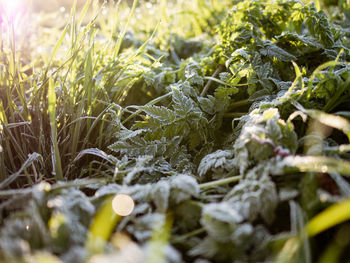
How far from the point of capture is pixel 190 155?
1055 millimetres

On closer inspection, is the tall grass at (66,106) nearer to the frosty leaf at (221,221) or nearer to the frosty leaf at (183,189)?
the frosty leaf at (183,189)

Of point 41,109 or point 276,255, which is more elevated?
point 41,109

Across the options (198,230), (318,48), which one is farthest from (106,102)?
(318,48)

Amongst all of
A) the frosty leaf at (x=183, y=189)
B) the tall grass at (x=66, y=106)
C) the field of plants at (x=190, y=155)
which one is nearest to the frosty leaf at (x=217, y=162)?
the field of plants at (x=190, y=155)

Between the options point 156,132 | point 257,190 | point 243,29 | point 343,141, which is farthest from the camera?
point 243,29

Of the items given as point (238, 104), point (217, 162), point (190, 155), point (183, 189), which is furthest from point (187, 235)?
point (238, 104)

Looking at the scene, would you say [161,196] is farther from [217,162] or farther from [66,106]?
[66,106]

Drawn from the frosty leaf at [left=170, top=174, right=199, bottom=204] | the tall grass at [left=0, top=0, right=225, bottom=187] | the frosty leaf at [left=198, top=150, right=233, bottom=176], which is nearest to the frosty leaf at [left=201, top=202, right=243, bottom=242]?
the frosty leaf at [left=170, top=174, right=199, bottom=204]

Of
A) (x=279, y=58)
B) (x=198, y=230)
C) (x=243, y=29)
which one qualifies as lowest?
(x=198, y=230)

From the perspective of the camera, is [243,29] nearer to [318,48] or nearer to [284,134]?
[318,48]

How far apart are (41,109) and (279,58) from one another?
0.92 metres

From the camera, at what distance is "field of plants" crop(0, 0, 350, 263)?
619 millimetres

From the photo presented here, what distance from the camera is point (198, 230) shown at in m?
0.71

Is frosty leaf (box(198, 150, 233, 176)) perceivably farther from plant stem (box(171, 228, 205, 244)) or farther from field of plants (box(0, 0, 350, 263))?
plant stem (box(171, 228, 205, 244))
